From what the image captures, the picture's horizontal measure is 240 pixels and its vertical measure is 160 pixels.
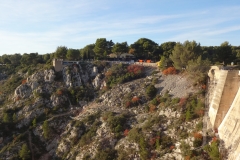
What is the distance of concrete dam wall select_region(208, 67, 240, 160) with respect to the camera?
2793 cm

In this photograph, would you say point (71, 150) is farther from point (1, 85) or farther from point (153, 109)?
point (1, 85)

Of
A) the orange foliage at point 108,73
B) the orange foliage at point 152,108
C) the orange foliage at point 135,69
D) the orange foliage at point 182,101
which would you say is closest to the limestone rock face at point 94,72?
the orange foliage at point 108,73

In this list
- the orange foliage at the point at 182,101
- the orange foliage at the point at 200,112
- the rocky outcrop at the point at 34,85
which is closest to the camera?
the orange foliage at the point at 200,112

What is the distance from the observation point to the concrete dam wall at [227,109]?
1100 inches

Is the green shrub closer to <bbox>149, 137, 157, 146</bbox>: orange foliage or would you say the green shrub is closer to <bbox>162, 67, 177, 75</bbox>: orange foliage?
<bbox>149, 137, 157, 146</bbox>: orange foliage

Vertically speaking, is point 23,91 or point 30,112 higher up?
point 23,91

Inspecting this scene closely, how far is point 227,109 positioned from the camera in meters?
31.7

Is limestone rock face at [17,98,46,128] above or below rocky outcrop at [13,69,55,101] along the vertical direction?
below

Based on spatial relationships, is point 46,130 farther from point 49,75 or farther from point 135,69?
point 135,69

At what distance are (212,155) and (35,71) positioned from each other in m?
51.0

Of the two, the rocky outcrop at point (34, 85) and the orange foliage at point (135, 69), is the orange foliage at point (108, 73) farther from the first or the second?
the rocky outcrop at point (34, 85)

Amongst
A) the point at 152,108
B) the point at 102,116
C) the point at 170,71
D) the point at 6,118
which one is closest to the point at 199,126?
the point at 152,108

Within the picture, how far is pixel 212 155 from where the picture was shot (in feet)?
91.4

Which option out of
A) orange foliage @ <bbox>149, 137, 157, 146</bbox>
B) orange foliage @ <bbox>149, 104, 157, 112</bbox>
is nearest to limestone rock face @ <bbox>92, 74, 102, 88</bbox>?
orange foliage @ <bbox>149, 104, 157, 112</bbox>
